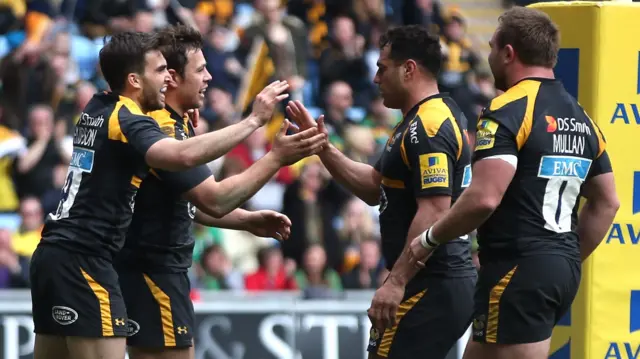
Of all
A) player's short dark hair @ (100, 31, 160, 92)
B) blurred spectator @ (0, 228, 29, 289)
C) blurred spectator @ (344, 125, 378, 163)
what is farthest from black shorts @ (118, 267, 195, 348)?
blurred spectator @ (344, 125, 378, 163)

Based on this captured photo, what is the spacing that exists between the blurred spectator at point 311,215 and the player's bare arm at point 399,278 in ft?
19.9

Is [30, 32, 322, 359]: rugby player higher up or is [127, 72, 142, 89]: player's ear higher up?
[127, 72, 142, 89]: player's ear

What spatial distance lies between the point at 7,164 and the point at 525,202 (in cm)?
720

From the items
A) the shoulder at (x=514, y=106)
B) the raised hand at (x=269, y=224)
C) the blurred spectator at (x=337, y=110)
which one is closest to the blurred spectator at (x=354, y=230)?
the blurred spectator at (x=337, y=110)

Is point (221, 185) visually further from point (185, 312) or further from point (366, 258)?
point (366, 258)

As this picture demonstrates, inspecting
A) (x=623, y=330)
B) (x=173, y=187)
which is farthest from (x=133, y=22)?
(x=623, y=330)

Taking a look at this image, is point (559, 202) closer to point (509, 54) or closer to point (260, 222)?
point (509, 54)

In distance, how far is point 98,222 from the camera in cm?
613

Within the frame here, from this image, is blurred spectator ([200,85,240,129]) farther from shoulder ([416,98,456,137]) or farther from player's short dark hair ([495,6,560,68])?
player's short dark hair ([495,6,560,68])

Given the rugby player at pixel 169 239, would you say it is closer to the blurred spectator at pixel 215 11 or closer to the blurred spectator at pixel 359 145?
the blurred spectator at pixel 359 145

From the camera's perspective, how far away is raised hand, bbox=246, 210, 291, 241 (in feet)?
22.8

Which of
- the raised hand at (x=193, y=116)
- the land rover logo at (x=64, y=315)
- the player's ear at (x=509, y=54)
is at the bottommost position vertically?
the land rover logo at (x=64, y=315)

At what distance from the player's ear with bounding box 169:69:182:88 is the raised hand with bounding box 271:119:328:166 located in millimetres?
699

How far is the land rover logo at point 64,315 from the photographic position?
19.9ft
